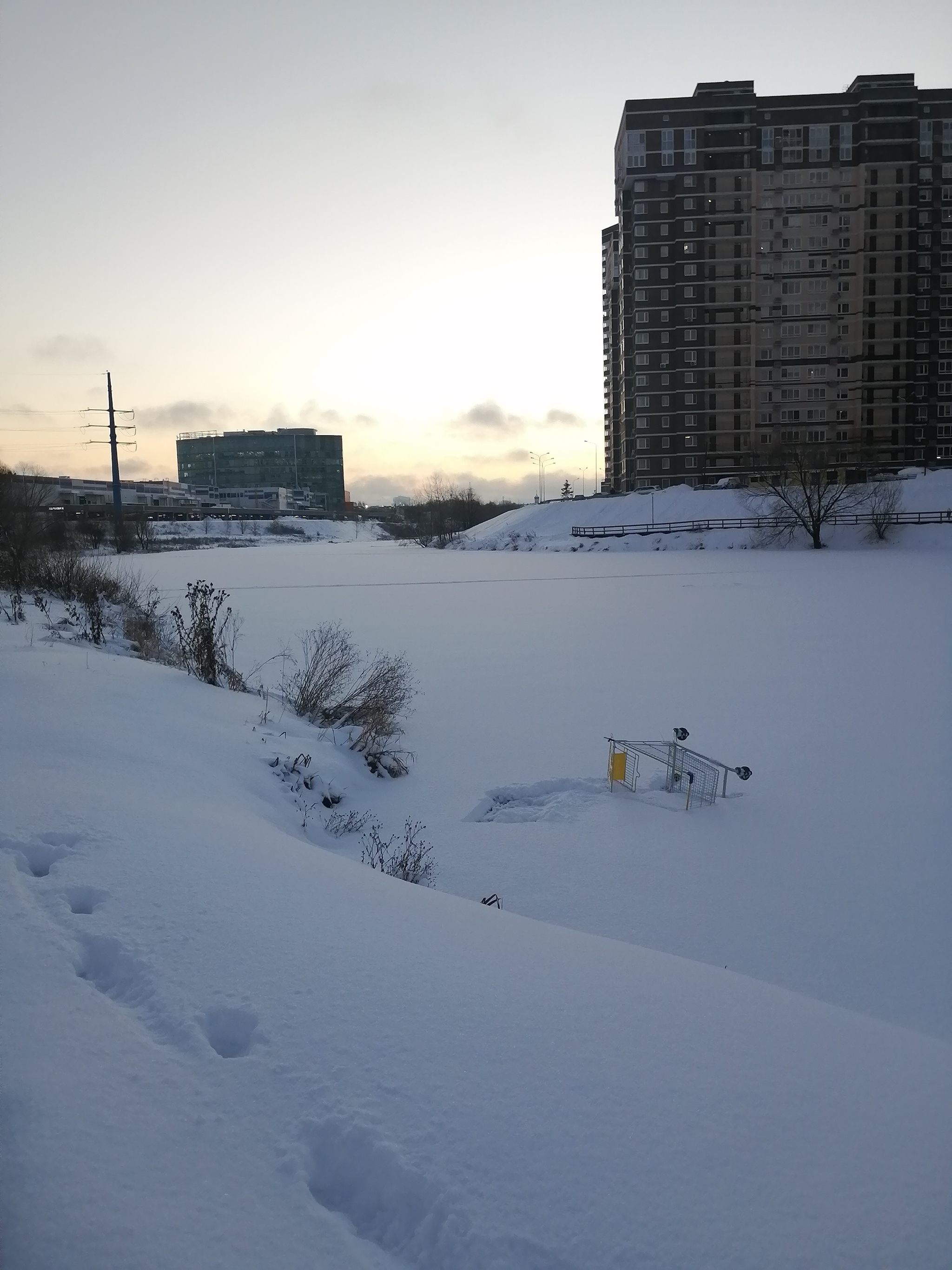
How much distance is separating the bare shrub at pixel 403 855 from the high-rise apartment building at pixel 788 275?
79.9 meters

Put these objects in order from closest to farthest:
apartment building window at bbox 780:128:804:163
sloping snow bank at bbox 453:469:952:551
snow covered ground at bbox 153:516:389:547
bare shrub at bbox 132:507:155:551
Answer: sloping snow bank at bbox 453:469:952:551 → bare shrub at bbox 132:507:155:551 → apartment building window at bbox 780:128:804:163 → snow covered ground at bbox 153:516:389:547

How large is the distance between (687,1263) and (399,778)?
374 inches

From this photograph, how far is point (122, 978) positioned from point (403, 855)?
4.53 metres

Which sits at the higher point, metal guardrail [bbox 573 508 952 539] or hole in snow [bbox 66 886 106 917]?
metal guardrail [bbox 573 508 952 539]

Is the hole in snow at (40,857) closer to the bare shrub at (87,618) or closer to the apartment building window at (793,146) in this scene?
the bare shrub at (87,618)

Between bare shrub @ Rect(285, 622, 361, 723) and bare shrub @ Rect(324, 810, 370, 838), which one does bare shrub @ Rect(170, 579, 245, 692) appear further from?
bare shrub @ Rect(324, 810, 370, 838)

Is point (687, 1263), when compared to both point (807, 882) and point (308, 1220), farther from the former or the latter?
point (807, 882)

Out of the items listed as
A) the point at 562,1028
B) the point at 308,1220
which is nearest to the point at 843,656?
the point at 562,1028

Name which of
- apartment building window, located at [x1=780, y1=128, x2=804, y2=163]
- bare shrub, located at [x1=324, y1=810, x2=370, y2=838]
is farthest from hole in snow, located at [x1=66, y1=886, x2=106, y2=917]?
apartment building window, located at [x1=780, y1=128, x2=804, y2=163]

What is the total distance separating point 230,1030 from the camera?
11.4 ft

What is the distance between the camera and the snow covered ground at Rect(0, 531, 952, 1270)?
263 centimetres

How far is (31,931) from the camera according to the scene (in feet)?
13.2

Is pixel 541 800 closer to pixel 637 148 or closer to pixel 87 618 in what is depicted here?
pixel 87 618

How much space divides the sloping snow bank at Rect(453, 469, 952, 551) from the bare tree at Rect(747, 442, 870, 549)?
68.4 inches
